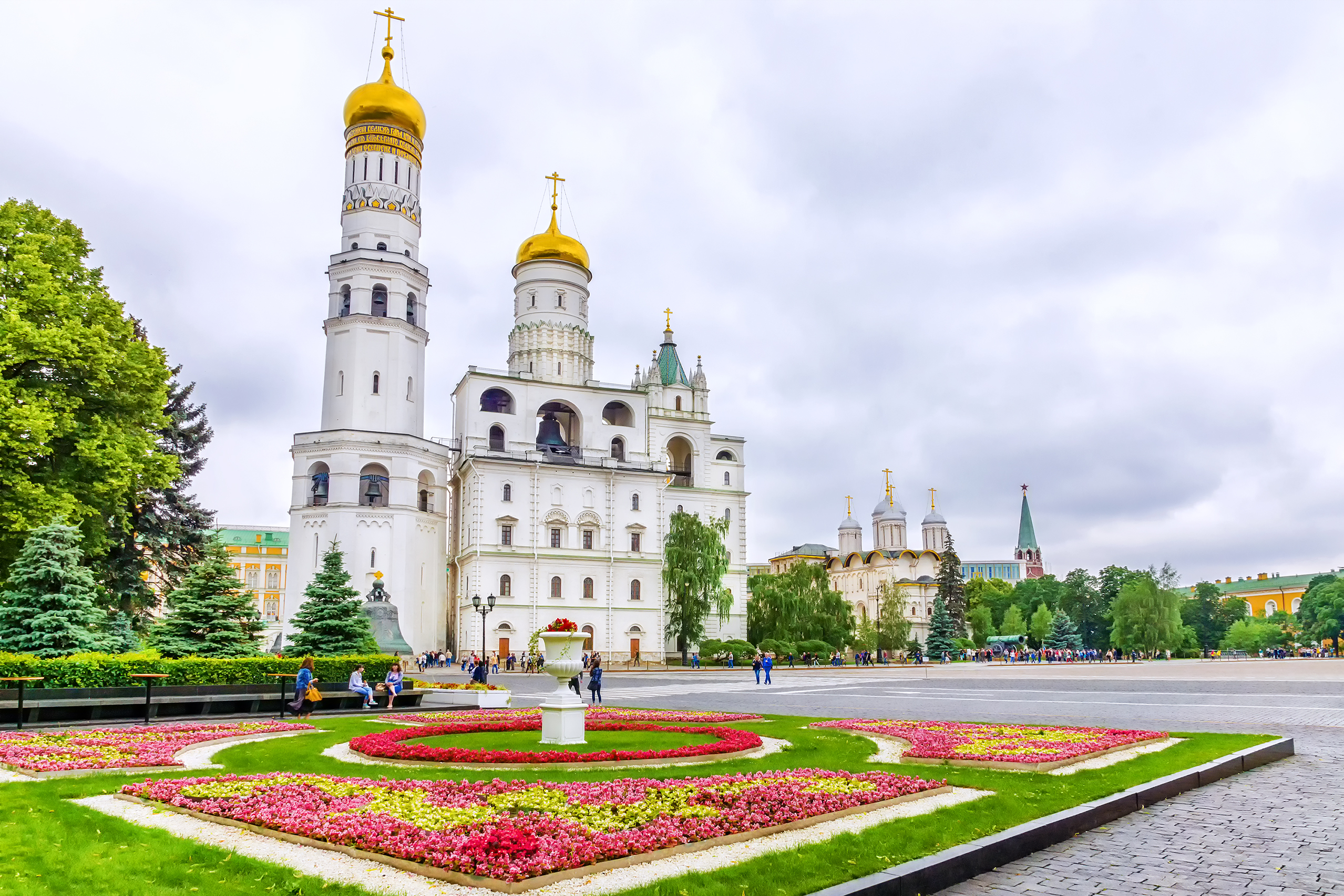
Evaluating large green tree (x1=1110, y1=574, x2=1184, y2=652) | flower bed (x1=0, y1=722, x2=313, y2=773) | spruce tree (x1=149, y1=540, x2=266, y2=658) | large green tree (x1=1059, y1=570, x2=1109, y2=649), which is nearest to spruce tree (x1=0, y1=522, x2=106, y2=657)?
spruce tree (x1=149, y1=540, x2=266, y2=658)

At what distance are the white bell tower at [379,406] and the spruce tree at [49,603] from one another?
27.8m

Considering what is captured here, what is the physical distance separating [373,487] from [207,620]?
97.3ft

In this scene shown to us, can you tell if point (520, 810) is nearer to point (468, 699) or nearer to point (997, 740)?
point (997, 740)

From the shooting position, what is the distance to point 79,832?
7348 millimetres

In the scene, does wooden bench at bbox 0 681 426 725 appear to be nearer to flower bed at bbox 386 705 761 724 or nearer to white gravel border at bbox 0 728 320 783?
flower bed at bbox 386 705 761 724

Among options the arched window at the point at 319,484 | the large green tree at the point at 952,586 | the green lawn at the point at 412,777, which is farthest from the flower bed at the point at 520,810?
the large green tree at the point at 952,586

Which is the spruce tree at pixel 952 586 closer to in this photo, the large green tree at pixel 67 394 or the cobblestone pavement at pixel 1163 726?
the cobblestone pavement at pixel 1163 726

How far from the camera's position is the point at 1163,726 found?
16.3m

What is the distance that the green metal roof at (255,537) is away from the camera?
331ft

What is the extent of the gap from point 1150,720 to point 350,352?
1804 inches

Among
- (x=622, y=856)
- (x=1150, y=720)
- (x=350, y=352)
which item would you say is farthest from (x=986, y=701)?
(x=350, y=352)

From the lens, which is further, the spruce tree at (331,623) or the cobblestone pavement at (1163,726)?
the spruce tree at (331,623)

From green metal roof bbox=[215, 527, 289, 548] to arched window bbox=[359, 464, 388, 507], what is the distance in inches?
2048

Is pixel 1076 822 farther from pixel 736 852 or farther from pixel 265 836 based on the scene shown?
pixel 265 836
